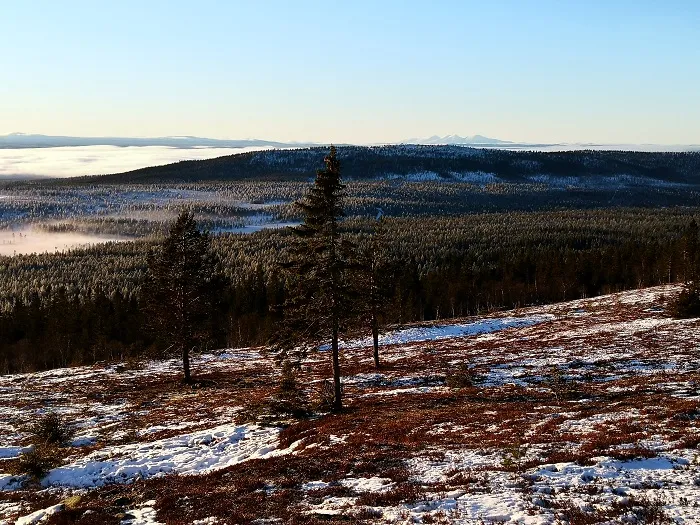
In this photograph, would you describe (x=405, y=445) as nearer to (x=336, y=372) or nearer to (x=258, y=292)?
(x=336, y=372)

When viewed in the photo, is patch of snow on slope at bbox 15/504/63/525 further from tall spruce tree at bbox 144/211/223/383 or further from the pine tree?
the pine tree

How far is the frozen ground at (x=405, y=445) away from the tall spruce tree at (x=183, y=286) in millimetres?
4779

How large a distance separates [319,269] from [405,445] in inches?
417

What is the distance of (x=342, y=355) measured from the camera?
5684 centimetres

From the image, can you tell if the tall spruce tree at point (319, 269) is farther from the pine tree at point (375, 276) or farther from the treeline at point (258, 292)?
the treeline at point (258, 292)

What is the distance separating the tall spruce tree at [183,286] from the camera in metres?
39.6

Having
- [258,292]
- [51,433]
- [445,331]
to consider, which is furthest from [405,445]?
[258,292]

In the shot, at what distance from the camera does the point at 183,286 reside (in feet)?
132

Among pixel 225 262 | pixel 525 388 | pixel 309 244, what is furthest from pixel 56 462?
pixel 225 262

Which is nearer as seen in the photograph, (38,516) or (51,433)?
(38,516)

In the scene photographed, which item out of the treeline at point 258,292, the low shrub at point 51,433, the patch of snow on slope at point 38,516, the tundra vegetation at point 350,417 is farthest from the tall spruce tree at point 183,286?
the patch of snow on slope at point 38,516

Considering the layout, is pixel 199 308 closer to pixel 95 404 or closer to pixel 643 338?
pixel 95 404

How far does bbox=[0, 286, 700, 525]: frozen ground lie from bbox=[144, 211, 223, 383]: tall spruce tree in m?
4.78

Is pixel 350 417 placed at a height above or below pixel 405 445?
below
